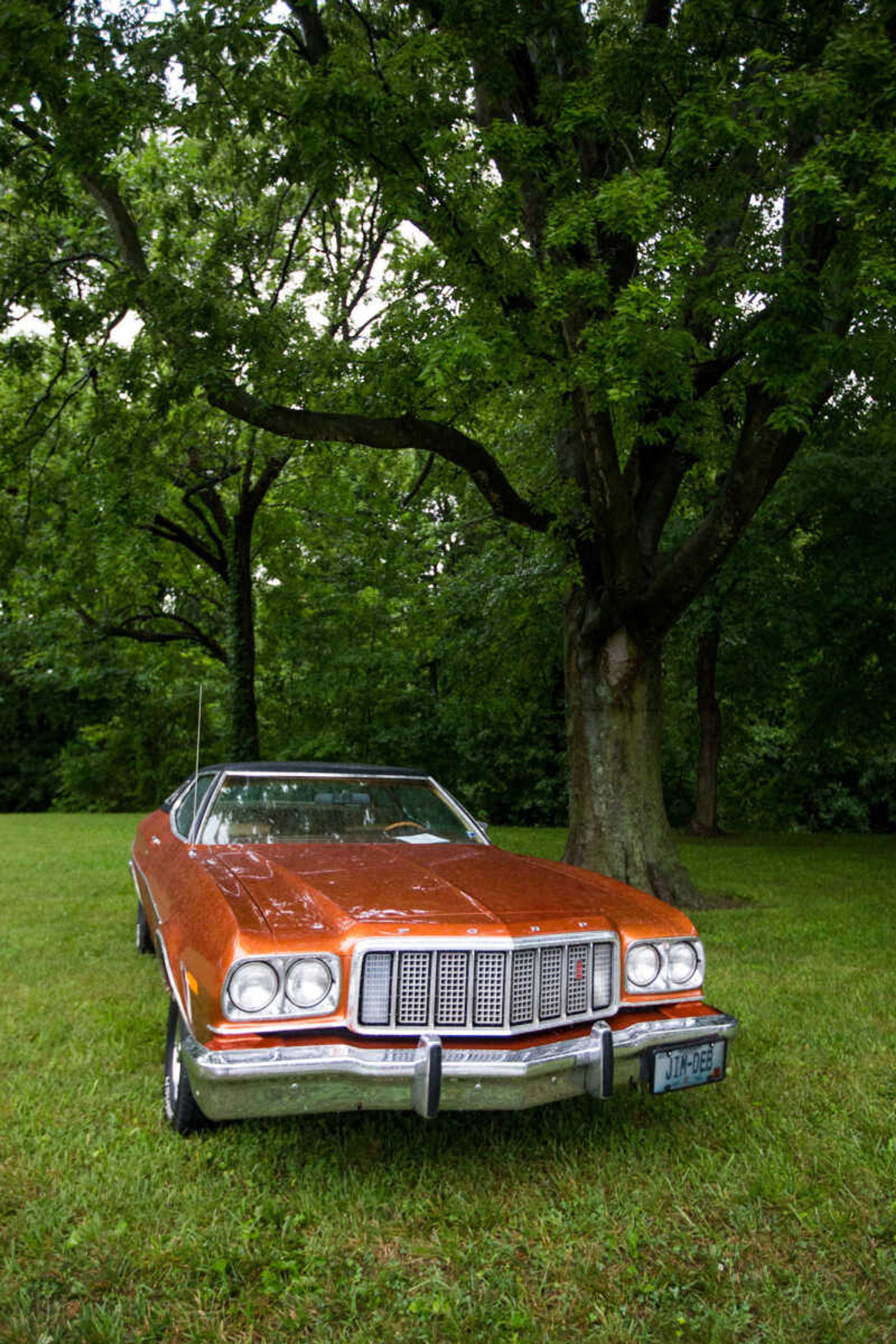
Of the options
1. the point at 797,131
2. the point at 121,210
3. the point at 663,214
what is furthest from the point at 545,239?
the point at 121,210

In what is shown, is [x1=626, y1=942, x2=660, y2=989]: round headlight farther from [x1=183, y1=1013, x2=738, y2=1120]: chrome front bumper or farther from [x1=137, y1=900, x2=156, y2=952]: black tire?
[x1=137, y1=900, x2=156, y2=952]: black tire

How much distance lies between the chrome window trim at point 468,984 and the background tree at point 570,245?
438 centimetres

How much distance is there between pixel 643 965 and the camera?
3832 millimetres

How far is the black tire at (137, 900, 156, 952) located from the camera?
23.4 ft

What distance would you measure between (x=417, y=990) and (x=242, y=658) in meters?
15.8

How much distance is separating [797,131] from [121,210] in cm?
591

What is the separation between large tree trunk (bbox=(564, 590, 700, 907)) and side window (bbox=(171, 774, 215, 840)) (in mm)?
4676

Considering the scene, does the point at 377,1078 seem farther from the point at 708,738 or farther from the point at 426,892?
the point at 708,738

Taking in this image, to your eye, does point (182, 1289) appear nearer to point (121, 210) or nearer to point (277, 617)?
point (121, 210)

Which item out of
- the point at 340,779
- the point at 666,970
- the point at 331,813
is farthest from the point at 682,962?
the point at 340,779

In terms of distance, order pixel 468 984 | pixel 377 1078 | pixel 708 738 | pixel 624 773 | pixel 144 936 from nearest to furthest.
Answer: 1. pixel 377 1078
2. pixel 468 984
3. pixel 144 936
4. pixel 624 773
5. pixel 708 738

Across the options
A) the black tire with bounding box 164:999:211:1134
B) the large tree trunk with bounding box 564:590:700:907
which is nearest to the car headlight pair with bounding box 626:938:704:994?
the black tire with bounding box 164:999:211:1134

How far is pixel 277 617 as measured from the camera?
21953mm

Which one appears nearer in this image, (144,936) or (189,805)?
(189,805)
